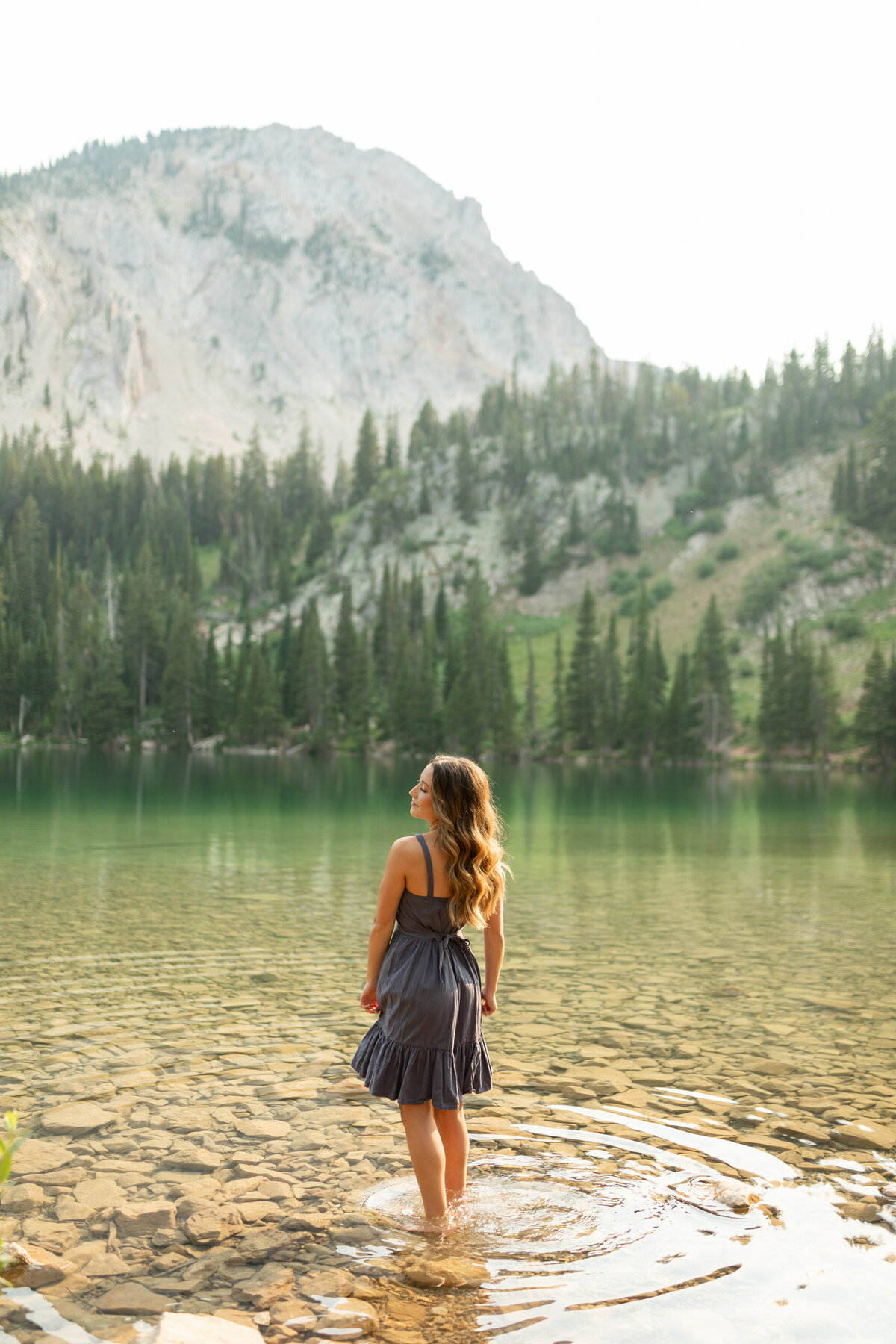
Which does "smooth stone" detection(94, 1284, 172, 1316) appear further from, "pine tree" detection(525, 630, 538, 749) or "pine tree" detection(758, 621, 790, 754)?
"pine tree" detection(525, 630, 538, 749)

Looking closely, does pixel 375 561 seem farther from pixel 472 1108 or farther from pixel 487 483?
pixel 472 1108

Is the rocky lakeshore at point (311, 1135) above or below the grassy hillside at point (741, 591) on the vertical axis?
below

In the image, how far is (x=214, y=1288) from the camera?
5344 millimetres

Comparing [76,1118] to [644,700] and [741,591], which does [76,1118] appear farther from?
[741,591]

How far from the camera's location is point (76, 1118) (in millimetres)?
7871

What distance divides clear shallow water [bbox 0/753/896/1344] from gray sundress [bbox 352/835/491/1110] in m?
0.91

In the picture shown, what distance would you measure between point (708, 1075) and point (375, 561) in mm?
163399

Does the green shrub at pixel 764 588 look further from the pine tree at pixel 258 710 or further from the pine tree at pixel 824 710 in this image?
the pine tree at pixel 258 710

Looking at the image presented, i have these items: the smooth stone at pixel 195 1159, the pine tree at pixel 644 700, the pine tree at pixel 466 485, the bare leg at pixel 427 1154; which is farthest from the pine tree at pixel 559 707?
the bare leg at pixel 427 1154

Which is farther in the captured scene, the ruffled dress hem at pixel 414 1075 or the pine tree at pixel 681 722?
the pine tree at pixel 681 722

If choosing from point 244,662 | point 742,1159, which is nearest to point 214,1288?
point 742,1159

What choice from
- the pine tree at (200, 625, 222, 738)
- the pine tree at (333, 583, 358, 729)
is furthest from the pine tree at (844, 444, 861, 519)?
the pine tree at (200, 625, 222, 738)

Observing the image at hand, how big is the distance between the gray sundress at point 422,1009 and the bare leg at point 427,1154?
9 centimetres

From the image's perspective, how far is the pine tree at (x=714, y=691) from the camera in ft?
378
